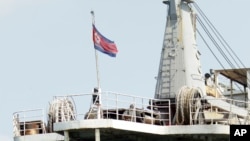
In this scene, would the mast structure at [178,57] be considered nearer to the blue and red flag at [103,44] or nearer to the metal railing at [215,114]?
the metal railing at [215,114]

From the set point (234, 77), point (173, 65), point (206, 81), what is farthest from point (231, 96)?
point (173, 65)

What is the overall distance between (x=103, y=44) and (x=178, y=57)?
5493mm

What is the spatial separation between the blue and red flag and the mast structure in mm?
4339

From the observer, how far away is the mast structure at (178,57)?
4966cm

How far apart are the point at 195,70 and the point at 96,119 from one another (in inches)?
314

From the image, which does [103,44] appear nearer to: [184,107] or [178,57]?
[184,107]

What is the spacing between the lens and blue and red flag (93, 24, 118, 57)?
1786 inches

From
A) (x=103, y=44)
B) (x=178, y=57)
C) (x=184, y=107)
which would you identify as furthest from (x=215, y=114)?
(x=103, y=44)

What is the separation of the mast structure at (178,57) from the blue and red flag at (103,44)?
4.34 meters

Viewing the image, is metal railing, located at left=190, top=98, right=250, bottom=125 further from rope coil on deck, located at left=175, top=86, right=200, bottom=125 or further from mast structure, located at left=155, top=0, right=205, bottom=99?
mast structure, located at left=155, top=0, right=205, bottom=99

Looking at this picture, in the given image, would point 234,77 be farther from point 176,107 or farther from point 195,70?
point 176,107

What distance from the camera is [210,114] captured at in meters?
46.1

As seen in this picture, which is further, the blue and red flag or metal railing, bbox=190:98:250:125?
metal railing, bbox=190:98:250:125

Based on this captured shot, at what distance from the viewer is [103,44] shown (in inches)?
1795
